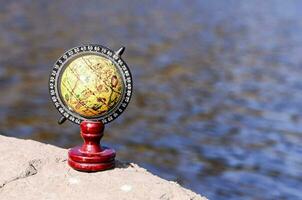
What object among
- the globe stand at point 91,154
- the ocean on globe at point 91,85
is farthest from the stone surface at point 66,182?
the ocean on globe at point 91,85

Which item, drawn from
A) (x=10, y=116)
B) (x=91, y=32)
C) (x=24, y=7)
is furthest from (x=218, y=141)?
(x=24, y=7)

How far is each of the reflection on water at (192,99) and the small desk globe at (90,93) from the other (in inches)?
164

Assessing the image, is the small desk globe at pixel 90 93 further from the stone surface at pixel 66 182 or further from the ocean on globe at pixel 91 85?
the stone surface at pixel 66 182

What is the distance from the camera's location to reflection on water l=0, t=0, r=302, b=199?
35.9ft

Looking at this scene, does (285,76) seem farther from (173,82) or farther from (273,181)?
(273,181)

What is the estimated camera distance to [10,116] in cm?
1389

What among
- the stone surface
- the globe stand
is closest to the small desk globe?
the globe stand

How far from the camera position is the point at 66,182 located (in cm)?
549

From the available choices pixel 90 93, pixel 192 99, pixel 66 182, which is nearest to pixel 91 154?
pixel 66 182

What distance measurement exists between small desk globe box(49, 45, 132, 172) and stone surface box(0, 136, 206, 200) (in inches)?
6.0

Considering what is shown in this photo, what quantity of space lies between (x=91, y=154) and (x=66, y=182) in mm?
381

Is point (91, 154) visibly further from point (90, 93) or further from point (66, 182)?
point (90, 93)

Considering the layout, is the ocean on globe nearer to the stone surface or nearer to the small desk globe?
the small desk globe

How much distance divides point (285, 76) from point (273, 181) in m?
9.68
